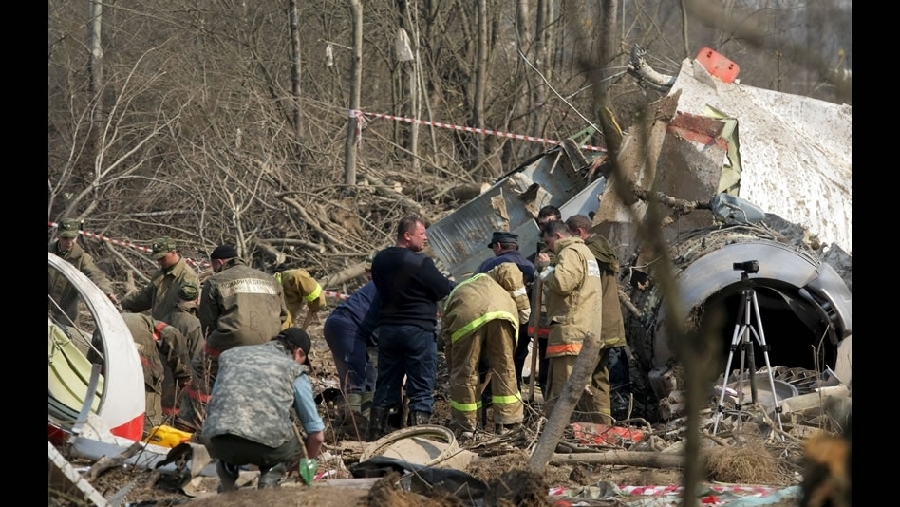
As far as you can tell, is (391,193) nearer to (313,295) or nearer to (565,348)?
(313,295)

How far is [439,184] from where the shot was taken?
54.9ft

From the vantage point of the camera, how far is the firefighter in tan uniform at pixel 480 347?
28.2ft

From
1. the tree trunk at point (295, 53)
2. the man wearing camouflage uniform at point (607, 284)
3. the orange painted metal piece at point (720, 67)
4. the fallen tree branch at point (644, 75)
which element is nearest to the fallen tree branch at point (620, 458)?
the man wearing camouflage uniform at point (607, 284)

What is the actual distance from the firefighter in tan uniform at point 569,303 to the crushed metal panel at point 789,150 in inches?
120

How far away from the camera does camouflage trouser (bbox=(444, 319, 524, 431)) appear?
8609 millimetres

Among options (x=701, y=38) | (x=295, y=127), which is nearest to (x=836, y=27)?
(x=701, y=38)

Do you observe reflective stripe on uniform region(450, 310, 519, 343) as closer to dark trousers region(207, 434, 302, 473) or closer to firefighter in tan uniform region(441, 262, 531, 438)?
firefighter in tan uniform region(441, 262, 531, 438)

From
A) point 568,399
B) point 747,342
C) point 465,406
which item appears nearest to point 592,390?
point 465,406

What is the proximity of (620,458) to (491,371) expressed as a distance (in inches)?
73.4

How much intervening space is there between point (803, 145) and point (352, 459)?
660 centimetres

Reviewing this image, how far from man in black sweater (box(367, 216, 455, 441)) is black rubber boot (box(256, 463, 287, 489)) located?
2.64 meters

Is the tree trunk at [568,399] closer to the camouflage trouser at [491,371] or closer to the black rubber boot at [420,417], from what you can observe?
the camouflage trouser at [491,371]

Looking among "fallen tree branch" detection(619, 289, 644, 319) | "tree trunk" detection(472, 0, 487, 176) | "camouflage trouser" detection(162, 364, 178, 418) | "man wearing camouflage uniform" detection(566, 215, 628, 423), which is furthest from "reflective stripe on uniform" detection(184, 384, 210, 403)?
"tree trunk" detection(472, 0, 487, 176)
